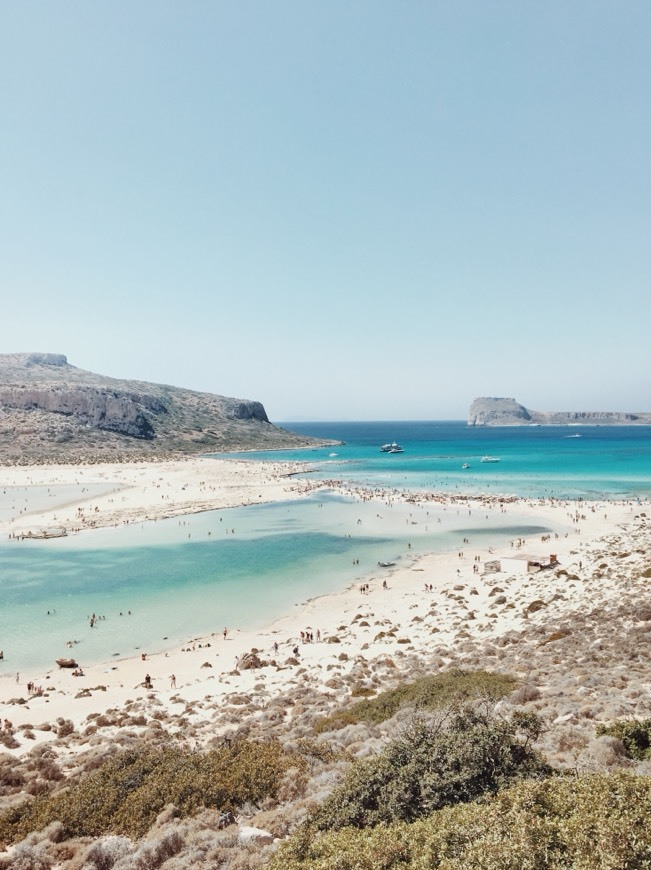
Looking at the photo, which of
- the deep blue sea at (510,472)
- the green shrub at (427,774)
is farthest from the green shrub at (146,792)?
the deep blue sea at (510,472)

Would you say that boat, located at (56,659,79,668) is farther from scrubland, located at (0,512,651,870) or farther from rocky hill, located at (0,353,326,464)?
rocky hill, located at (0,353,326,464)

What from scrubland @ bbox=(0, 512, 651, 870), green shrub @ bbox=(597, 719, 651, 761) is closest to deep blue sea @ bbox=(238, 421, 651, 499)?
scrubland @ bbox=(0, 512, 651, 870)

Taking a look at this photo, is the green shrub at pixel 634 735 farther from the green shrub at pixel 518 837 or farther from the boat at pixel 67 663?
the boat at pixel 67 663

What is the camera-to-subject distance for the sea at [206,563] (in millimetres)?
23422

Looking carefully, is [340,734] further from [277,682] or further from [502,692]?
[277,682]

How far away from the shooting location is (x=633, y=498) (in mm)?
56156

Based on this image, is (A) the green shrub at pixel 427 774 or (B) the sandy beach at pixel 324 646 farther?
(B) the sandy beach at pixel 324 646

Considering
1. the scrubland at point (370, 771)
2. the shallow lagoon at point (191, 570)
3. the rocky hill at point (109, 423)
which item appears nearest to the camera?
the scrubland at point (370, 771)

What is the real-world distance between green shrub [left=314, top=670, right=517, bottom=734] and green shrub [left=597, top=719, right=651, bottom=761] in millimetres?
3373

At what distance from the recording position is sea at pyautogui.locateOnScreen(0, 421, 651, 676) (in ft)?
76.8

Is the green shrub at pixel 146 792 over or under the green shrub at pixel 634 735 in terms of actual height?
under

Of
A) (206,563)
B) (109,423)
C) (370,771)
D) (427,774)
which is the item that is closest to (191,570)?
(206,563)

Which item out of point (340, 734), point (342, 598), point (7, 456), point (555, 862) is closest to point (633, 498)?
point (342, 598)

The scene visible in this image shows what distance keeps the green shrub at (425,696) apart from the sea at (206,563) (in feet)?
34.7
